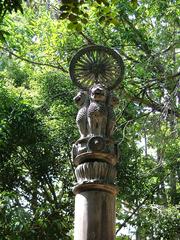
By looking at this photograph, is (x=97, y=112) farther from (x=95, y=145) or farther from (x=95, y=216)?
(x=95, y=216)

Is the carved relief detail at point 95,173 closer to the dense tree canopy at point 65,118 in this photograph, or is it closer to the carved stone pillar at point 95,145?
the carved stone pillar at point 95,145

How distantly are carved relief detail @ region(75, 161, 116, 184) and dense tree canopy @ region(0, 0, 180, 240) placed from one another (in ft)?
12.2

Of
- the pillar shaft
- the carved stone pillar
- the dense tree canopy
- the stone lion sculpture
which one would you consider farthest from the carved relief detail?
the dense tree canopy

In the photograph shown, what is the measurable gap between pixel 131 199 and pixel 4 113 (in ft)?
12.0

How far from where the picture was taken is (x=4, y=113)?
29.3ft

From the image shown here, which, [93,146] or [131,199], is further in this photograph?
[131,199]

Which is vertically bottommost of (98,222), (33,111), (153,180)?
(98,222)

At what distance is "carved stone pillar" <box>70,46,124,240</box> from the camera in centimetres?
424

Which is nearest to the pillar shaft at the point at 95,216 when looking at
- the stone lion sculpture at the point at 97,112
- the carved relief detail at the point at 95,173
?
the carved relief detail at the point at 95,173

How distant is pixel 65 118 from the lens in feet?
31.4

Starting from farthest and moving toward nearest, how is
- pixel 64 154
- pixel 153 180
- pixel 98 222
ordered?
pixel 153 180, pixel 64 154, pixel 98 222

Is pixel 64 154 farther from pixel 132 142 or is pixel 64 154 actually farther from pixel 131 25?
pixel 131 25

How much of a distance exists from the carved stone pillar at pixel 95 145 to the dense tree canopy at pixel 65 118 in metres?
3.12

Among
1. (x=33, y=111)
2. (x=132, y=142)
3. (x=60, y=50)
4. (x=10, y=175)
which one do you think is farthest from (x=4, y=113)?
(x=132, y=142)
